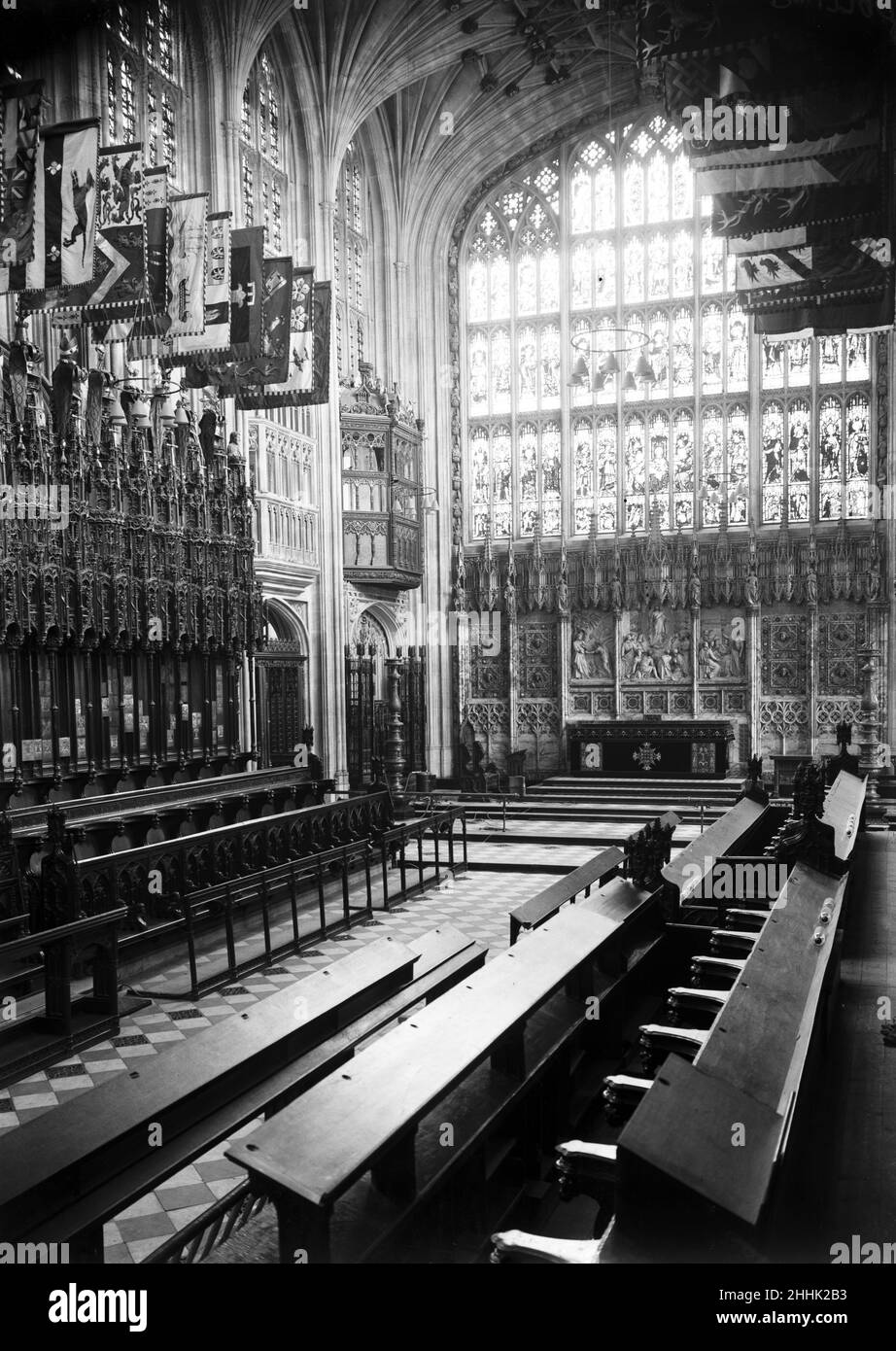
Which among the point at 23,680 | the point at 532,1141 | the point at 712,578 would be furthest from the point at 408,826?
the point at 712,578

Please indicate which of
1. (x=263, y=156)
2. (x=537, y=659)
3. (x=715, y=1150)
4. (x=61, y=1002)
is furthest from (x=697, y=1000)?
(x=537, y=659)

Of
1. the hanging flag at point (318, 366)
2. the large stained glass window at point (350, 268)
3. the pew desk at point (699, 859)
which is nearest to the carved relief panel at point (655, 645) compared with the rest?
the large stained glass window at point (350, 268)

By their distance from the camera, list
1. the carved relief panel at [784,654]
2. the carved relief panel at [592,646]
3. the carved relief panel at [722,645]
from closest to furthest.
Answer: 1. the carved relief panel at [784,654]
2. the carved relief panel at [722,645]
3. the carved relief panel at [592,646]

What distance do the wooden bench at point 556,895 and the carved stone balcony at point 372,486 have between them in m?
12.4

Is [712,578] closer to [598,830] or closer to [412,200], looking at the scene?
[598,830]

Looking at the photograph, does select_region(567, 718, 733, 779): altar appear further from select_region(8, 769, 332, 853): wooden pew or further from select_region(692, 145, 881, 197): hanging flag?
select_region(692, 145, 881, 197): hanging flag

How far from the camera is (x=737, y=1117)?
247cm

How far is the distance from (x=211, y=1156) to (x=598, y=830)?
11.5m

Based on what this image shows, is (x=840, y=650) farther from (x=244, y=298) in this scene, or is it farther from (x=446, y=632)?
(x=244, y=298)

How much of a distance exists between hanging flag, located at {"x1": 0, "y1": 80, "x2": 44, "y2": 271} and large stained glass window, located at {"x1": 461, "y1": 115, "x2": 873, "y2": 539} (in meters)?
13.5

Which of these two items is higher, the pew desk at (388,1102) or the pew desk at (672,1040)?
the pew desk at (388,1102)

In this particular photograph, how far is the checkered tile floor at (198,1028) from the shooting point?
4.29m

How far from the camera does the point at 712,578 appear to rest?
2103 cm

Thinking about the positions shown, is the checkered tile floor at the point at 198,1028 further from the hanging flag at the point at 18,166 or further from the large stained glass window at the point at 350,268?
the large stained glass window at the point at 350,268
